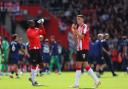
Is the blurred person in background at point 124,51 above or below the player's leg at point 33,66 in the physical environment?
below

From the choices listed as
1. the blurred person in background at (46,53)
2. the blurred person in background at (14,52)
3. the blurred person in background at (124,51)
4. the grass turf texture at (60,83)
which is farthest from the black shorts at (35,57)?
the blurred person in background at (124,51)

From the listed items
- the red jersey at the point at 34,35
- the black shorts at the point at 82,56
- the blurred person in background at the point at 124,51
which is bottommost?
the blurred person in background at the point at 124,51

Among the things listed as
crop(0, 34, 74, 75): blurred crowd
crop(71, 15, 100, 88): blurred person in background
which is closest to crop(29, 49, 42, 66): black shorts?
crop(71, 15, 100, 88): blurred person in background

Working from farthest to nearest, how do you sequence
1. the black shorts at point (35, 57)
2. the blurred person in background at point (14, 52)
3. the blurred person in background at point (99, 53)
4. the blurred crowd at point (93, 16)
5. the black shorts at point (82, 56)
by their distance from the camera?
the blurred crowd at point (93, 16) < the blurred person in background at point (99, 53) < the blurred person in background at point (14, 52) < the black shorts at point (35, 57) < the black shorts at point (82, 56)

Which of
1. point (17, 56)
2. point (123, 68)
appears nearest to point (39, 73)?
point (17, 56)

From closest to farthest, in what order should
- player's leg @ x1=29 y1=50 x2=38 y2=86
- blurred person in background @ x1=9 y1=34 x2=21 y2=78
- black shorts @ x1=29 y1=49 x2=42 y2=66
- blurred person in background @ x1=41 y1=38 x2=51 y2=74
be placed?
player's leg @ x1=29 y1=50 x2=38 y2=86, black shorts @ x1=29 y1=49 x2=42 y2=66, blurred person in background @ x1=9 y1=34 x2=21 y2=78, blurred person in background @ x1=41 y1=38 x2=51 y2=74

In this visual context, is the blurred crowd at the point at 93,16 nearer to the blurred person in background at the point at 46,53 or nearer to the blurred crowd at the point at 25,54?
the blurred crowd at the point at 25,54

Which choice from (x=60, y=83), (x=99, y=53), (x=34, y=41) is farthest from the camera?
(x=99, y=53)

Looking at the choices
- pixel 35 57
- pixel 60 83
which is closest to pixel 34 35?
pixel 35 57

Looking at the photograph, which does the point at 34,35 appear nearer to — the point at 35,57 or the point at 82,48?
the point at 35,57

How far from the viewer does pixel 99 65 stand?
32.5m

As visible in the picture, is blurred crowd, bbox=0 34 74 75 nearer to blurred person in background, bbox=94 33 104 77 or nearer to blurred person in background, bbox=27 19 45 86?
blurred person in background, bbox=94 33 104 77

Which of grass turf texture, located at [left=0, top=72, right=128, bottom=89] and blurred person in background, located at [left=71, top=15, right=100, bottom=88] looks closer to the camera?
blurred person in background, located at [left=71, top=15, right=100, bottom=88]

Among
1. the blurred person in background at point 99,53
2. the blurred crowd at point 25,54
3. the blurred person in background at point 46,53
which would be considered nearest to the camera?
the blurred person in background at point 99,53
